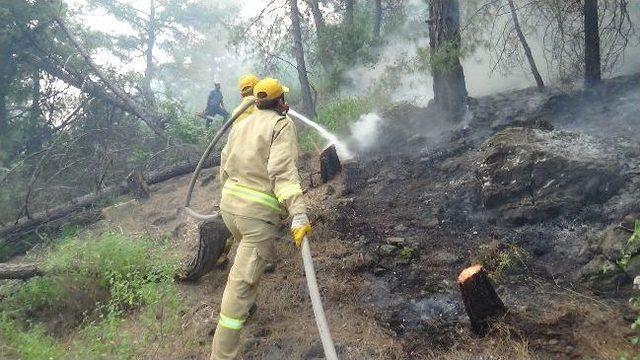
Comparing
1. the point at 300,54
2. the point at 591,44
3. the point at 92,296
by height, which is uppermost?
the point at 300,54

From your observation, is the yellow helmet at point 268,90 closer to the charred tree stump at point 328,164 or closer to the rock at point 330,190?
the rock at point 330,190

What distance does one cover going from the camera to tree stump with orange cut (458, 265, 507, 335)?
3166mm

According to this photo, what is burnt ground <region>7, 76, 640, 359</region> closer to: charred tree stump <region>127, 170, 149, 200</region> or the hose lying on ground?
the hose lying on ground

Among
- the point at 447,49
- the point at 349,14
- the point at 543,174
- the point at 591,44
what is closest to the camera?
the point at 543,174

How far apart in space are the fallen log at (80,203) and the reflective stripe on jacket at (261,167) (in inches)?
228

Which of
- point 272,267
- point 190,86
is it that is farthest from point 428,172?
point 190,86

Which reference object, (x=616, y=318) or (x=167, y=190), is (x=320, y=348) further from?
(x=167, y=190)

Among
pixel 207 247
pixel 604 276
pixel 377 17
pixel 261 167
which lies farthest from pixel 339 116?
pixel 604 276

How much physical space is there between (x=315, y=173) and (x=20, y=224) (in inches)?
198

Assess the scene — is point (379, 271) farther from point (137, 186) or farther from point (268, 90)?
point (137, 186)

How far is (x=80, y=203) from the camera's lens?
8320 millimetres

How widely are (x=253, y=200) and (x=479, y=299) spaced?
5.94 feet

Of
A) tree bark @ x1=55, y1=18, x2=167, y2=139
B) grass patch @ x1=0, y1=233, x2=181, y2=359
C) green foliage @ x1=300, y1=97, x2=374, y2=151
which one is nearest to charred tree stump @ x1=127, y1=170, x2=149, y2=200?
tree bark @ x1=55, y1=18, x2=167, y2=139

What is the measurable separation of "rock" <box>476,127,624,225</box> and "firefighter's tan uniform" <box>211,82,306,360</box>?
276cm
